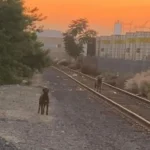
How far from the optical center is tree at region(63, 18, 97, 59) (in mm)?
108438

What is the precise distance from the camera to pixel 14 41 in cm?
3831

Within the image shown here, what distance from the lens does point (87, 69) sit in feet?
226

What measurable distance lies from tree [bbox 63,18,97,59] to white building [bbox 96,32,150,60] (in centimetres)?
1148

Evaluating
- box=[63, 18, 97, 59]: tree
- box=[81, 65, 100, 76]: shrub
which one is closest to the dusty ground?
box=[81, 65, 100, 76]: shrub

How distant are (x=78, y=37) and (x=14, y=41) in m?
74.1

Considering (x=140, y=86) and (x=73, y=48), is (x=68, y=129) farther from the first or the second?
(x=73, y=48)

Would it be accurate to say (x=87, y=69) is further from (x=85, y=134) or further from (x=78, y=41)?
(x=85, y=134)

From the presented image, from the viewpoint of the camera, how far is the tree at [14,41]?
118ft

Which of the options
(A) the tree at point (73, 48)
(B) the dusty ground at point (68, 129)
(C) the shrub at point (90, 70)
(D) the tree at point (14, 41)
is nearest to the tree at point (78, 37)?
(A) the tree at point (73, 48)

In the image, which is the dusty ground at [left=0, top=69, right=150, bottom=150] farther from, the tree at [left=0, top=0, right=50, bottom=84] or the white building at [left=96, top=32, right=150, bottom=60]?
the white building at [left=96, top=32, right=150, bottom=60]

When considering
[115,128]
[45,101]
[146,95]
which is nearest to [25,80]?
[146,95]

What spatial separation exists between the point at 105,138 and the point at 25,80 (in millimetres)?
28051

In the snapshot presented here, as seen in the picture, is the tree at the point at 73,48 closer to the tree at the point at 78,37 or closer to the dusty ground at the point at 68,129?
the tree at the point at 78,37

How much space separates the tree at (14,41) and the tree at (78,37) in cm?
6642
